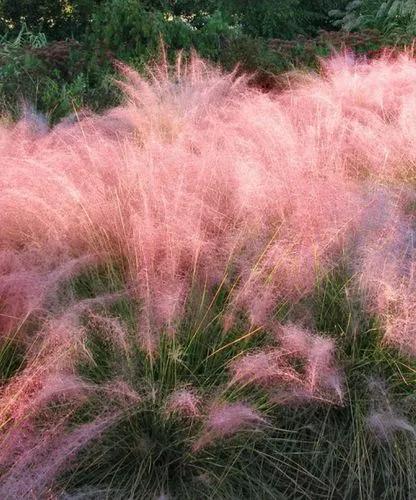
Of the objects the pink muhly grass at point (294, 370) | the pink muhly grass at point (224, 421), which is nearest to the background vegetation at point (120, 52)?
the pink muhly grass at point (294, 370)

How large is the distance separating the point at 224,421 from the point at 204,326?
0.61 meters

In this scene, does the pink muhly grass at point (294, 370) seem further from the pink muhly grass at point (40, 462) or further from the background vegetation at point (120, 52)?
the background vegetation at point (120, 52)

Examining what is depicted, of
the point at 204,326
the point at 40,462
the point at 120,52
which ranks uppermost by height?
the point at 40,462

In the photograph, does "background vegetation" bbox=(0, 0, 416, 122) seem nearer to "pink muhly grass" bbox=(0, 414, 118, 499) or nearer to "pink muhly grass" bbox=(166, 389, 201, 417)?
"pink muhly grass" bbox=(166, 389, 201, 417)

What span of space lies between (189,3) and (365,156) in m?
9.55

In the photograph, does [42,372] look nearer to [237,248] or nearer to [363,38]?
[237,248]

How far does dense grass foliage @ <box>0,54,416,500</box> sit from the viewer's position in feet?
7.48

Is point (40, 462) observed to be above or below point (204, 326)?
above

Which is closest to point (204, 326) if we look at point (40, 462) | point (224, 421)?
point (224, 421)

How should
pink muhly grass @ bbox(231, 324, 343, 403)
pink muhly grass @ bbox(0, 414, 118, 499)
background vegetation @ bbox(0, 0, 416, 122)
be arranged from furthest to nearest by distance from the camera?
background vegetation @ bbox(0, 0, 416, 122) → pink muhly grass @ bbox(231, 324, 343, 403) → pink muhly grass @ bbox(0, 414, 118, 499)

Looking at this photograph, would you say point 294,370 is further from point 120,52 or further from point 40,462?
point 120,52

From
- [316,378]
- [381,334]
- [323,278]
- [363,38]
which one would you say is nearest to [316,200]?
[323,278]

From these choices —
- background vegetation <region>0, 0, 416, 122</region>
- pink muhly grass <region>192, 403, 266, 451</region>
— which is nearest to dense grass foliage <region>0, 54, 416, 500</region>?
pink muhly grass <region>192, 403, 266, 451</region>

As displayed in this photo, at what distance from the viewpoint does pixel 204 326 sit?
273cm
